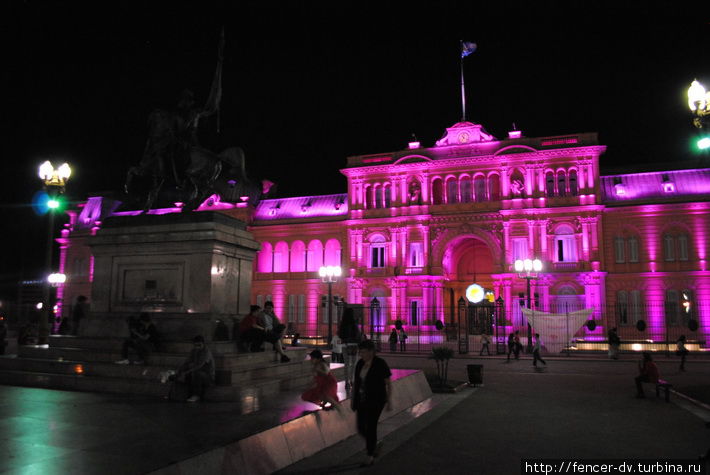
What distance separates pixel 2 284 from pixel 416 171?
39551 millimetres

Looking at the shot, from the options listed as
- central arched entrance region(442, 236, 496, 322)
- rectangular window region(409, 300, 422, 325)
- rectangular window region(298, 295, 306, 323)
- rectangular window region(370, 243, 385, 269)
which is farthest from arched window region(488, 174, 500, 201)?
rectangular window region(298, 295, 306, 323)

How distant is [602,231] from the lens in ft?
141

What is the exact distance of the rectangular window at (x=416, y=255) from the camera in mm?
46000

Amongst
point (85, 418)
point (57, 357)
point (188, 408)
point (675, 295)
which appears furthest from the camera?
point (675, 295)

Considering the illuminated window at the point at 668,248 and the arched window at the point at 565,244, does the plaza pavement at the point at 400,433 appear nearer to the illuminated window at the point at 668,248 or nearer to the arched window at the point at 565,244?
the arched window at the point at 565,244

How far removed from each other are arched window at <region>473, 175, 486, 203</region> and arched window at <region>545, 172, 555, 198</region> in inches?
192

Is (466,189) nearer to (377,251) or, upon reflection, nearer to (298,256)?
(377,251)

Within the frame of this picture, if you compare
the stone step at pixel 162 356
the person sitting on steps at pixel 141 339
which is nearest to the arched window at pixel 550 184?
the stone step at pixel 162 356

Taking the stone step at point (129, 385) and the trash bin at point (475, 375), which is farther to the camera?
the trash bin at point (475, 375)

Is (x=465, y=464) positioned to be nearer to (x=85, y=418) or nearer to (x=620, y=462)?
(x=620, y=462)

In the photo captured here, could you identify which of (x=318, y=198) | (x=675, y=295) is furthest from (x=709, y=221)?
(x=318, y=198)

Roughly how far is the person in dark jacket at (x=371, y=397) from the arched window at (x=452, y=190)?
132 ft

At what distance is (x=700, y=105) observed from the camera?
445 inches

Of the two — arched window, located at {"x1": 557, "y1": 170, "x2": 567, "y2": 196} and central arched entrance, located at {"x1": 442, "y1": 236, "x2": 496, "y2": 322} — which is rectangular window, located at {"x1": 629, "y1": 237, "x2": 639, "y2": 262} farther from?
central arched entrance, located at {"x1": 442, "y1": 236, "x2": 496, "y2": 322}
